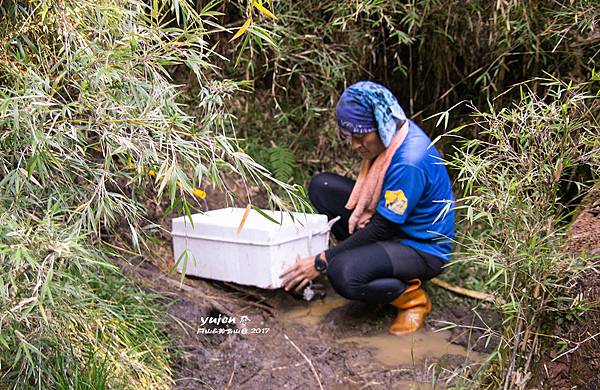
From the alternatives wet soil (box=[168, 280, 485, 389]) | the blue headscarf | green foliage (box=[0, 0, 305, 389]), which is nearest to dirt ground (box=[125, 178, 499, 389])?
wet soil (box=[168, 280, 485, 389])

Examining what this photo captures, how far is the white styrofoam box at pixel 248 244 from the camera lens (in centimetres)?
398

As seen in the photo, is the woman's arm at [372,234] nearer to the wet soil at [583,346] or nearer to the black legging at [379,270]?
the black legging at [379,270]

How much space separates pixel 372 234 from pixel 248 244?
0.63 meters

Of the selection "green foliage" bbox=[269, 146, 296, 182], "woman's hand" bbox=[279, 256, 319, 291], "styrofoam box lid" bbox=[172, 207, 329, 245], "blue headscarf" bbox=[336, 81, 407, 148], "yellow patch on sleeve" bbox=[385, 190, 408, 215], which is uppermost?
"blue headscarf" bbox=[336, 81, 407, 148]

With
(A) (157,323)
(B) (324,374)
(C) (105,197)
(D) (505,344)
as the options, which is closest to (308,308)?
(B) (324,374)

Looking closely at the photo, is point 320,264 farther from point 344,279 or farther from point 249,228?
point 249,228

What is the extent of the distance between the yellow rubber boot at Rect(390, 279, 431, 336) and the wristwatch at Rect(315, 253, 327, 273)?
39 centimetres

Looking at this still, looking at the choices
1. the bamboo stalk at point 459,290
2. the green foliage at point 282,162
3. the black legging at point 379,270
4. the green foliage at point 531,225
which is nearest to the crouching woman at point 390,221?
the black legging at point 379,270

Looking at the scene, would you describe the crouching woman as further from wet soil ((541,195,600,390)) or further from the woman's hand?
wet soil ((541,195,600,390))

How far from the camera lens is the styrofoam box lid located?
395 cm

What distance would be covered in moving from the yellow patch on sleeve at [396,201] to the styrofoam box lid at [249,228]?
42 centimetres

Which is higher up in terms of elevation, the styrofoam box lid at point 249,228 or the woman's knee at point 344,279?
the styrofoam box lid at point 249,228

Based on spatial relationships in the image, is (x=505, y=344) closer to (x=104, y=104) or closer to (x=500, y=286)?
(x=500, y=286)

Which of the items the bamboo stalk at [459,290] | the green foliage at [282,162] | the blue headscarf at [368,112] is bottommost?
the bamboo stalk at [459,290]
